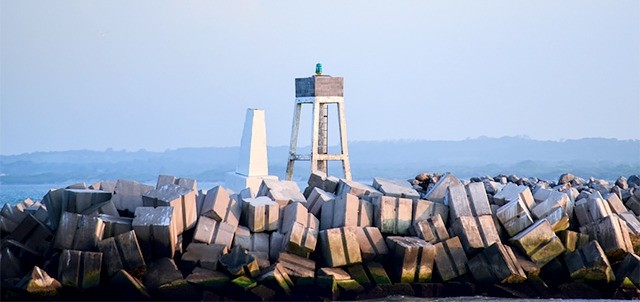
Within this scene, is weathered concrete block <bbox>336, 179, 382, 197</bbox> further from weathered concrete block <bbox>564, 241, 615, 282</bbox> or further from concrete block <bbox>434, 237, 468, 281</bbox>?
weathered concrete block <bbox>564, 241, 615, 282</bbox>

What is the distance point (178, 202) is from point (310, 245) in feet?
7.10

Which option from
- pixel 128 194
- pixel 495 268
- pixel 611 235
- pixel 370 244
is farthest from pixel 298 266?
pixel 611 235

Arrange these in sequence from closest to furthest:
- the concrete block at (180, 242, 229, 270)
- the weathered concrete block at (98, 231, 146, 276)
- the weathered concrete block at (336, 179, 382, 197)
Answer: the weathered concrete block at (98, 231, 146, 276), the concrete block at (180, 242, 229, 270), the weathered concrete block at (336, 179, 382, 197)

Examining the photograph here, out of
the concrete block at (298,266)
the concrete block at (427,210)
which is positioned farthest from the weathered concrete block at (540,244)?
the concrete block at (298,266)

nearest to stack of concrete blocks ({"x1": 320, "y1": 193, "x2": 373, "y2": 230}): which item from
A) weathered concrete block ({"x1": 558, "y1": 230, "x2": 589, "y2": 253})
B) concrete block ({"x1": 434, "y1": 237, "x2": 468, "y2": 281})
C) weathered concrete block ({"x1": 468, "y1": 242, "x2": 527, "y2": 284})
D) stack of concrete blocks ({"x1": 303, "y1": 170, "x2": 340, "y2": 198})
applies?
concrete block ({"x1": 434, "y1": 237, "x2": 468, "y2": 281})

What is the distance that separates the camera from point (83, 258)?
14859mm

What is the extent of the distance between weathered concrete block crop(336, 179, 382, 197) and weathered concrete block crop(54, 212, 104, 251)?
442 cm

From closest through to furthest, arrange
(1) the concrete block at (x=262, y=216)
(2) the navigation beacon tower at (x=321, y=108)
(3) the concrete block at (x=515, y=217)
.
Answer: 1. (1) the concrete block at (x=262, y=216)
2. (3) the concrete block at (x=515, y=217)
3. (2) the navigation beacon tower at (x=321, y=108)

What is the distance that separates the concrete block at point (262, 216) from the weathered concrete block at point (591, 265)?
15.7 feet

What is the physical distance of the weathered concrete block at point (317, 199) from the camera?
57.0ft

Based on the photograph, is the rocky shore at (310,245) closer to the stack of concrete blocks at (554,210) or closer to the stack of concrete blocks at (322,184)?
the stack of concrete blocks at (554,210)

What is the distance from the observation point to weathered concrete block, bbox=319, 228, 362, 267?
51.2ft

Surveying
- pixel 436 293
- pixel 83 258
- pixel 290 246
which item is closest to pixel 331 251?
pixel 290 246

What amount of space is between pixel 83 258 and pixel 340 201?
169 inches
